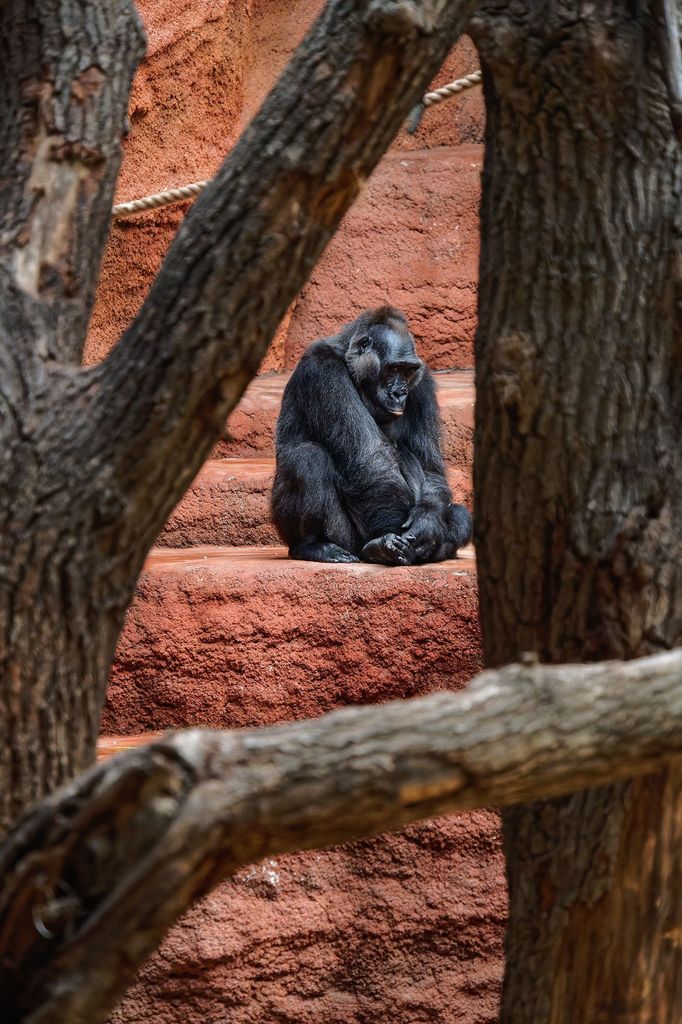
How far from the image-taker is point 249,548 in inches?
297

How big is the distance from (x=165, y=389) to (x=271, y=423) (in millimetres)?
6497

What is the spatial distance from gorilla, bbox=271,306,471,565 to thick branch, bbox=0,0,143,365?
3.74 metres

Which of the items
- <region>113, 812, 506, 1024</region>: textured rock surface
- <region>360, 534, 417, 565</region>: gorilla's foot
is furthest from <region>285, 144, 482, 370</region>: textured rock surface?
<region>113, 812, 506, 1024</region>: textured rock surface

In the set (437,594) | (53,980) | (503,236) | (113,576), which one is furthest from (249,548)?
(53,980)

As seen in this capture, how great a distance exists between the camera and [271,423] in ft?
29.1

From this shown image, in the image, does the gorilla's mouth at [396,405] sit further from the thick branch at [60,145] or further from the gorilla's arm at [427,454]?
the thick branch at [60,145]

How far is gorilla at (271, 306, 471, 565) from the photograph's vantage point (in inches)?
262

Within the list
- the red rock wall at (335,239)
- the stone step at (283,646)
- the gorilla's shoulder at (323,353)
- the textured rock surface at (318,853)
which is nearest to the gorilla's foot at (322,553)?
the textured rock surface at (318,853)

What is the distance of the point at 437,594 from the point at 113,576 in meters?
3.31

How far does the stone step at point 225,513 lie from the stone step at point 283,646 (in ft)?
7.34

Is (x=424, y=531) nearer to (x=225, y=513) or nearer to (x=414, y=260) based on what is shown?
(x=225, y=513)

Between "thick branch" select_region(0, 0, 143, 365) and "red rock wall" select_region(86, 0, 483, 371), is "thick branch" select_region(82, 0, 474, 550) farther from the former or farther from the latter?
"red rock wall" select_region(86, 0, 483, 371)

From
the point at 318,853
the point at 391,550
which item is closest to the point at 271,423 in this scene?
the point at 391,550

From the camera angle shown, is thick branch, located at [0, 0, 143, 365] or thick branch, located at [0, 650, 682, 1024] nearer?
thick branch, located at [0, 650, 682, 1024]
